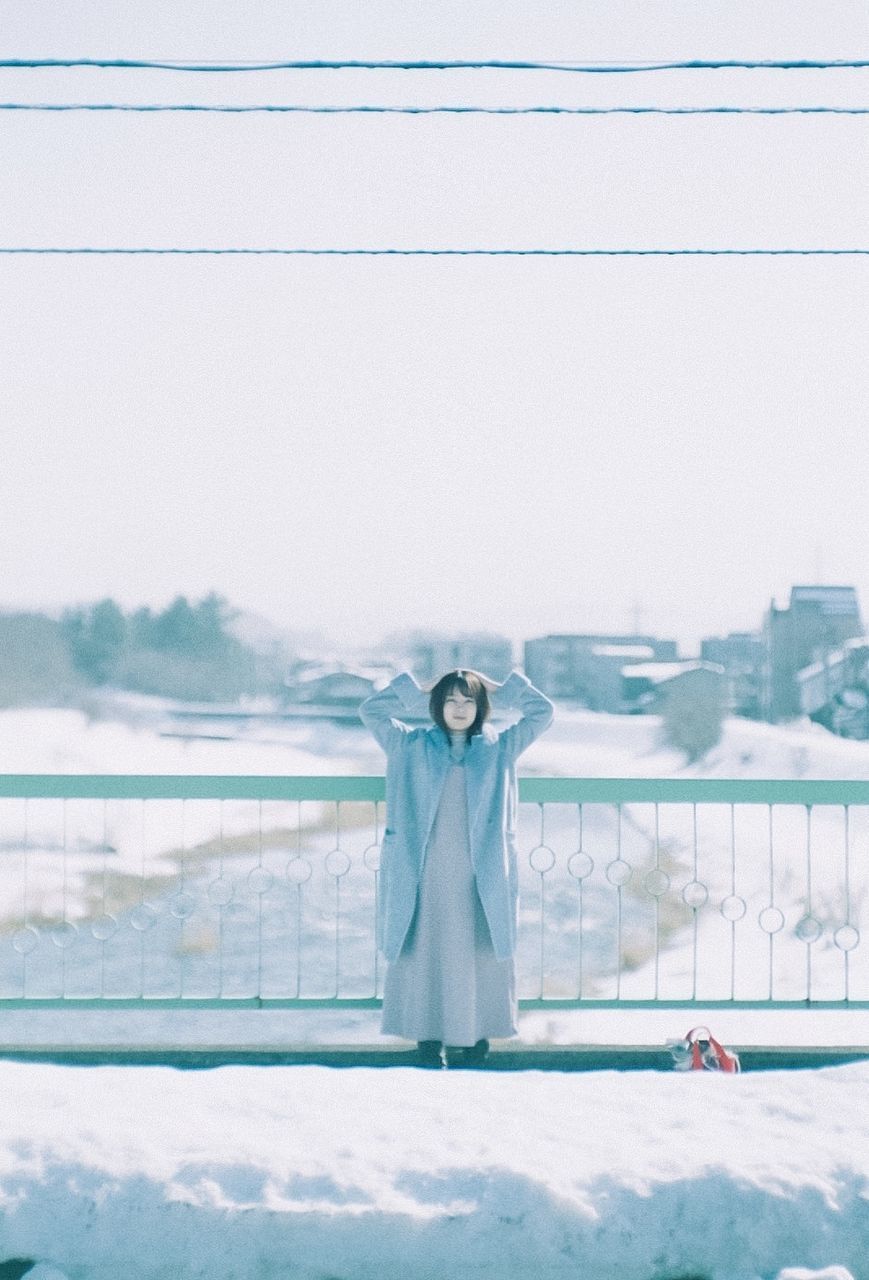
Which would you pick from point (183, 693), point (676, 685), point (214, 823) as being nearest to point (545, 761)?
point (676, 685)

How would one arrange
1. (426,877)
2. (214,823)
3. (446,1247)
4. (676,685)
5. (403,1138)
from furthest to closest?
(676,685) < (214,823) < (426,877) < (403,1138) < (446,1247)

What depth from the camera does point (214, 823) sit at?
539 cm

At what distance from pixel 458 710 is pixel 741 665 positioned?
51397 millimetres

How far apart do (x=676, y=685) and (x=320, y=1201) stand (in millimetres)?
50037

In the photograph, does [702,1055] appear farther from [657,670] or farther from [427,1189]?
[657,670]

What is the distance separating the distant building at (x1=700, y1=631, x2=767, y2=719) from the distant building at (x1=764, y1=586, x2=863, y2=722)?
1.32 metres

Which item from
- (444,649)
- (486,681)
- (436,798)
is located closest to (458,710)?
(486,681)

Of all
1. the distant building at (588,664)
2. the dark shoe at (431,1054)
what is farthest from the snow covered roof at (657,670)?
the dark shoe at (431,1054)

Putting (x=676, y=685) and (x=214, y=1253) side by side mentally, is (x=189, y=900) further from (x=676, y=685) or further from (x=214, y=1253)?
(x=676, y=685)

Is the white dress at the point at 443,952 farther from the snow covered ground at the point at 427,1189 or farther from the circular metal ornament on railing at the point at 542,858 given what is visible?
the snow covered ground at the point at 427,1189

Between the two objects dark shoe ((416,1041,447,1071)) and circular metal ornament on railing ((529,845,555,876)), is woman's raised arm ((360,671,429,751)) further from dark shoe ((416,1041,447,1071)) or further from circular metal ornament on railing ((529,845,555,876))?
dark shoe ((416,1041,447,1071))

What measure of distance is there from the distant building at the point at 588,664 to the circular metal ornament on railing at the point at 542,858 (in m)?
41.5

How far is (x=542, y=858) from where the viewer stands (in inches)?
191

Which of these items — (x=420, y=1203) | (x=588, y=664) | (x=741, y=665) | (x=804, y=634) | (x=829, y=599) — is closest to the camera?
(x=420, y=1203)
